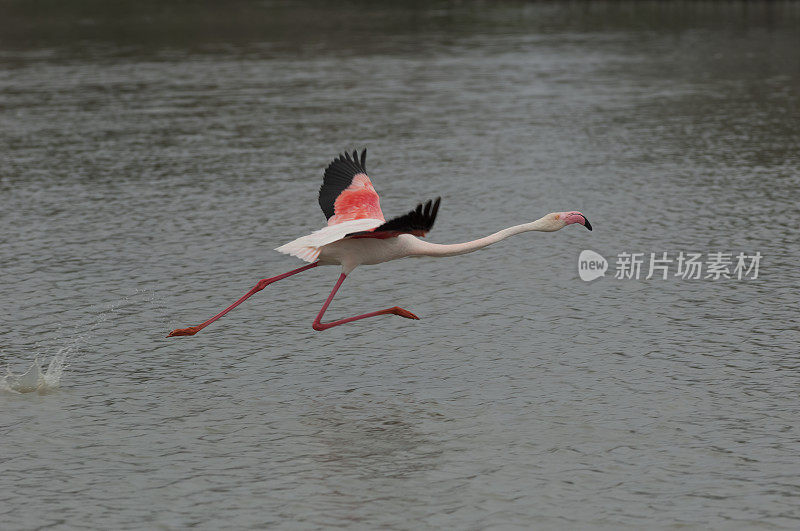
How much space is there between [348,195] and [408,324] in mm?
1638

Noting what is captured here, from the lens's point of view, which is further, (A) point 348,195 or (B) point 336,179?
(B) point 336,179

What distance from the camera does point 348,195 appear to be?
1259cm

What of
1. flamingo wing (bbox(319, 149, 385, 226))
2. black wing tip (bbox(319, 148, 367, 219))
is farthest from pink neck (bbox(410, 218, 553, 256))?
black wing tip (bbox(319, 148, 367, 219))

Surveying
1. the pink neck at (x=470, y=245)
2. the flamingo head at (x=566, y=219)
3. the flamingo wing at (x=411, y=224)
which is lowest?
the pink neck at (x=470, y=245)

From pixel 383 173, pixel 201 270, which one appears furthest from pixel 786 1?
pixel 201 270

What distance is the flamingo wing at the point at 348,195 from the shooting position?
12.4m

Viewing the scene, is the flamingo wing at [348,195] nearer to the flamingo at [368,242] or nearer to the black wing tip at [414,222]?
the flamingo at [368,242]

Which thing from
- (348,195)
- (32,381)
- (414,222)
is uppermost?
(414,222)

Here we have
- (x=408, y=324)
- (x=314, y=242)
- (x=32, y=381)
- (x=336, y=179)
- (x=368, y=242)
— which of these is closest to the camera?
(x=32, y=381)

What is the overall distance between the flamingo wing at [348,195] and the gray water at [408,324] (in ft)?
4.35

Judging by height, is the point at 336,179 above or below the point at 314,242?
above

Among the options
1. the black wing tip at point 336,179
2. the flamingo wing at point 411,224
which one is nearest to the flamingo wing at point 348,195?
the black wing tip at point 336,179

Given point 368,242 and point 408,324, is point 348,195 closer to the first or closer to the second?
point 368,242

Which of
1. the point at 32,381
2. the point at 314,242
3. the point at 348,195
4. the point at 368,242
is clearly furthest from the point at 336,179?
the point at 32,381
